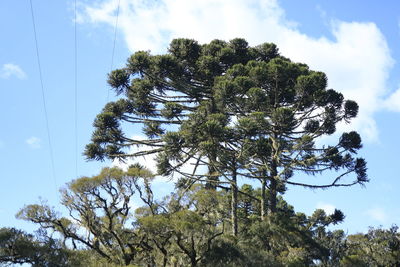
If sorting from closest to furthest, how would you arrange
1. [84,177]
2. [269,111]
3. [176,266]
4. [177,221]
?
[177,221]
[176,266]
[84,177]
[269,111]

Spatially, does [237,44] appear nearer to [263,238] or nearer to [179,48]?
[179,48]

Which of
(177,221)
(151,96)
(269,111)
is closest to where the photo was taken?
(177,221)

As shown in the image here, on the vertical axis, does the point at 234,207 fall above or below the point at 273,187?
below

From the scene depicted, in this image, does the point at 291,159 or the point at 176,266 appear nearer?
the point at 176,266

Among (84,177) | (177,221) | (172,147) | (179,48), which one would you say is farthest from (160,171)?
(179,48)

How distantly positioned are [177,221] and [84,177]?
205 inches

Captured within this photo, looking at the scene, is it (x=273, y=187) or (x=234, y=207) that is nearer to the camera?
(x=234, y=207)

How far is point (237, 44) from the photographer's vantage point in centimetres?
2841

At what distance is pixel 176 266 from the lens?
20.1 meters

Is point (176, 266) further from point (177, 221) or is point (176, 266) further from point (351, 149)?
point (351, 149)

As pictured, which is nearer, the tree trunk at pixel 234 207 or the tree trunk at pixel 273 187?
the tree trunk at pixel 234 207

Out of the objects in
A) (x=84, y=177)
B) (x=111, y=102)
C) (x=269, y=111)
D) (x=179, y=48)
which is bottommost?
(x=84, y=177)

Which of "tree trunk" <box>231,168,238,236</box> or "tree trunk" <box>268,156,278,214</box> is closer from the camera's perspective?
"tree trunk" <box>231,168,238,236</box>

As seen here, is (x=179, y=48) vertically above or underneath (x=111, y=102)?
above
